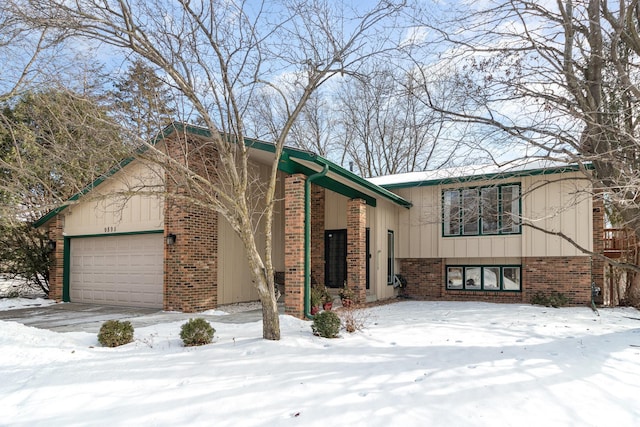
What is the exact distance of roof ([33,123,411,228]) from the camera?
7.95 metres

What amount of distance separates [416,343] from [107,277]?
942 cm

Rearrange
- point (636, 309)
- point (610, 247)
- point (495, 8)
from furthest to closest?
point (610, 247) → point (636, 309) → point (495, 8)

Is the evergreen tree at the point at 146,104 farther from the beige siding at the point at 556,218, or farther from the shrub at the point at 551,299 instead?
the shrub at the point at 551,299

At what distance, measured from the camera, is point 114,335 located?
A: 6.36m

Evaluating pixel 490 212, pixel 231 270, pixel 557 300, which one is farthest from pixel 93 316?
pixel 557 300

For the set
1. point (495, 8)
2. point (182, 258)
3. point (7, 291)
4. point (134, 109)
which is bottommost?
point (7, 291)

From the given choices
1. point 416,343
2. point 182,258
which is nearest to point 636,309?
point 416,343

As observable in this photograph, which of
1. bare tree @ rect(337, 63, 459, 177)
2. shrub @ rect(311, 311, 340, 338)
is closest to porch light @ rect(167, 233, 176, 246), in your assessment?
shrub @ rect(311, 311, 340, 338)

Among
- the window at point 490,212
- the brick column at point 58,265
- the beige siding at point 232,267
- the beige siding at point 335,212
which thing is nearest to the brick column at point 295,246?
the beige siding at point 232,267

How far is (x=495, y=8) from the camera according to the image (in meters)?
6.87

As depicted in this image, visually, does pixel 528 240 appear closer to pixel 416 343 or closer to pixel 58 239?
pixel 416 343

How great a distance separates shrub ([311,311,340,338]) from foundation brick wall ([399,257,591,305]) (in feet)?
23.3

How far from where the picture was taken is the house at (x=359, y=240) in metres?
10.0

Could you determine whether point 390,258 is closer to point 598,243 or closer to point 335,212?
point 335,212
